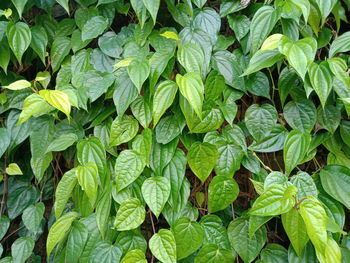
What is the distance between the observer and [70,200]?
1.40m

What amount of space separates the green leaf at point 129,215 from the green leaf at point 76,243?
0.14 metres

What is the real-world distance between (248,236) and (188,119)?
38cm

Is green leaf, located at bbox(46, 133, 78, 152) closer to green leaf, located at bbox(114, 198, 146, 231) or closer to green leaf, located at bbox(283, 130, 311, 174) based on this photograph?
green leaf, located at bbox(114, 198, 146, 231)

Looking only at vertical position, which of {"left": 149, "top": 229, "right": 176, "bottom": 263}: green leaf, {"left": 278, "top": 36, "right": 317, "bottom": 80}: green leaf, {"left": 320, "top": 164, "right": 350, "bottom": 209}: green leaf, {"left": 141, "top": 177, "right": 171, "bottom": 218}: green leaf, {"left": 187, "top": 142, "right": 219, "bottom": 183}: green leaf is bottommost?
{"left": 149, "top": 229, "right": 176, "bottom": 263}: green leaf

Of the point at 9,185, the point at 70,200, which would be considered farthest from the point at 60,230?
the point at 9,185

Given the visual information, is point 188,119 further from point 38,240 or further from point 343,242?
point 38,240

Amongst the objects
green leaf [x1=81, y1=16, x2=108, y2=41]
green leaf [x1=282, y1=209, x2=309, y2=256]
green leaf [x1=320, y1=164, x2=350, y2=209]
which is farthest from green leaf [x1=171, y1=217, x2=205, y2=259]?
green leaf [x1=81, y1=16, x2=108, y2=41]

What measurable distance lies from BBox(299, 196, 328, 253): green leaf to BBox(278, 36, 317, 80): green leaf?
12.9 inches

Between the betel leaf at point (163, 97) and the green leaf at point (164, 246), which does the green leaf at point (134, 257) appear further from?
the betel leaf at point (163, 97)

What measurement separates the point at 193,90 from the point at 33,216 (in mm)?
679

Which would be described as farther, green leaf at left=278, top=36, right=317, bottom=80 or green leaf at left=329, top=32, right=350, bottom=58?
green leaf at left=329, top=32, right=350, bottom=58

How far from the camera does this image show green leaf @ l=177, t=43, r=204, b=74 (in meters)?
1.22

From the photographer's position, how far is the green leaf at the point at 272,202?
42.1 inches

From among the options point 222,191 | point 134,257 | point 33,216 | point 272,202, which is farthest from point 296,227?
point 33,216
